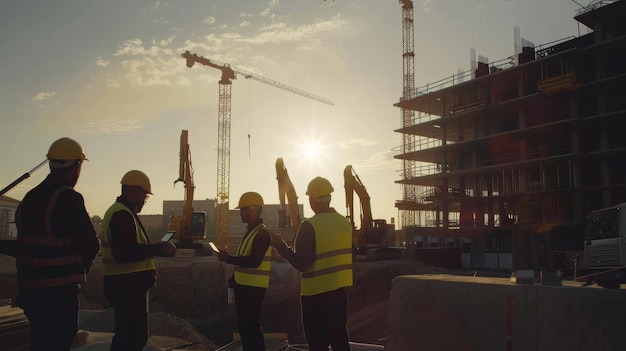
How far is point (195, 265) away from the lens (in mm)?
22906

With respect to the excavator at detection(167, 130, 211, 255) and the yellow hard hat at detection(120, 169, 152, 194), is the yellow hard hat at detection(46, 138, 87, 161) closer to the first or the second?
the yellow hard hat at detection(120, 169, 152, 194)

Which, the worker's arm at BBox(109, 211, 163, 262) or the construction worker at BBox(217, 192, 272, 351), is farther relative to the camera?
the construction worker at BBox(217, 192, 272, 351)

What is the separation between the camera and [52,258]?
326 cm

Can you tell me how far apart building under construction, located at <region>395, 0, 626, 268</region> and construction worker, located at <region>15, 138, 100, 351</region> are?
31322 millimetres

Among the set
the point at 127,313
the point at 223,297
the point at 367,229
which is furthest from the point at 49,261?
the point at 367,229

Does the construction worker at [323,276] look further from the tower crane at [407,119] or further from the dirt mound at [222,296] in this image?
the tower crane at [407,119]

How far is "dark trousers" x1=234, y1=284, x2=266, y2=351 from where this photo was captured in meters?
4.50

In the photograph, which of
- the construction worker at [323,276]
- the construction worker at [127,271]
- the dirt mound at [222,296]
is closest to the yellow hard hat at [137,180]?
the construction worker at [127,271]

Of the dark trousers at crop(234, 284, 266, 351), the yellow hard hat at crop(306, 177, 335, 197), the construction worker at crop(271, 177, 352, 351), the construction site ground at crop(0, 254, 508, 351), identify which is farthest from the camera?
the construction site ground at crop(0, 254, 508, 351)

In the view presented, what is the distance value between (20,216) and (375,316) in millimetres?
16373

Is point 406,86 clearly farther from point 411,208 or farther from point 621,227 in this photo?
point 621,227

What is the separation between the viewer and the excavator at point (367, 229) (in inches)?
976

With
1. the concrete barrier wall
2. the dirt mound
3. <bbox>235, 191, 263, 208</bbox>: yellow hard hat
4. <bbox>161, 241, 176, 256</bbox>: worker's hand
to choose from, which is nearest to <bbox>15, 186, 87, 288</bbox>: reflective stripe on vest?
<bbox>161, 241, 176, 256</bbox>: worker's hand

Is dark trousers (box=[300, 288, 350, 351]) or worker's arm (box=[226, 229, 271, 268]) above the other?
worker's arm (box=[226, 229, 271, 268])
